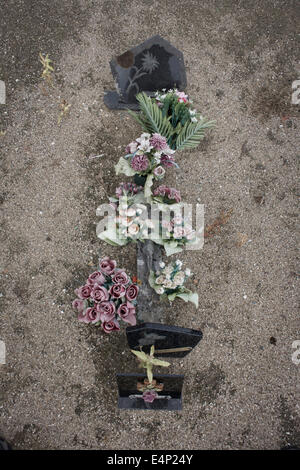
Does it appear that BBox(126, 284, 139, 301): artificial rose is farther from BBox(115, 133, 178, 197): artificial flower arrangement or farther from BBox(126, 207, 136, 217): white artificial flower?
BBox(115, 133, 178, 197): artificial flower arrangement

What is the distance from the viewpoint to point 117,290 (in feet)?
10.2

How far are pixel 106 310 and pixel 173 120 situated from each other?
2144 millimetres

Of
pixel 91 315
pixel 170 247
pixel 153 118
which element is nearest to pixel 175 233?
pixel 170 247

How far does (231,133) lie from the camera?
4293mm

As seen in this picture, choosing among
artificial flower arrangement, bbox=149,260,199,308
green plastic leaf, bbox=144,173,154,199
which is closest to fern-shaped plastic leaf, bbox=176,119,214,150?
green plastic leaf, bbox=144,173,154,199

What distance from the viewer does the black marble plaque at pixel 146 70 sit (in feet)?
13.3

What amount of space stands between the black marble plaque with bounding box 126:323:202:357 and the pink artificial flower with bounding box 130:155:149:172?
5.01ft

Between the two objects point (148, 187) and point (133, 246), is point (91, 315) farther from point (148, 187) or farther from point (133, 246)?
point (148, 187)

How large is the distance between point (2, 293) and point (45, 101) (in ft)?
7.90

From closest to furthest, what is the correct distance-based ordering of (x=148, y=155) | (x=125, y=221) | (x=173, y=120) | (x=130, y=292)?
(x=130, y=292) → (x=125, y=221) → (x=148, y=155) → (x=173, y=120)

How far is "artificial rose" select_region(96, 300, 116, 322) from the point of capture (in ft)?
9.99

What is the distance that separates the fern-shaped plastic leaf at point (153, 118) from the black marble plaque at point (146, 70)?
23.1 inches
